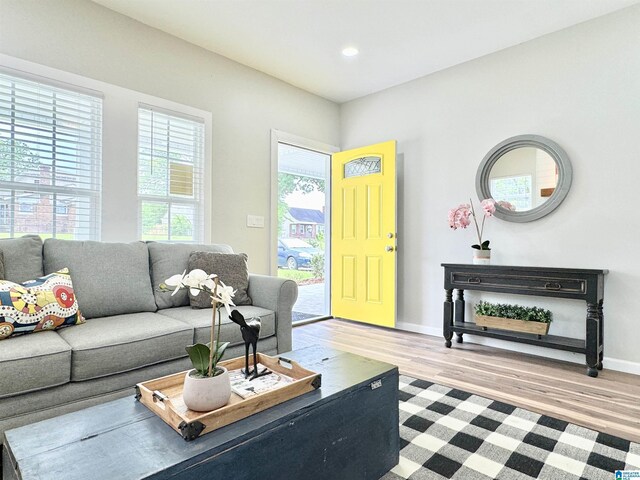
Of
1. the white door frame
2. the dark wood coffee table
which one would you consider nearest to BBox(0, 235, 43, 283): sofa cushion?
the dark wood coffee table

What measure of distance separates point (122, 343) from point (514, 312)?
2923 mm

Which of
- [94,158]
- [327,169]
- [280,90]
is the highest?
[280,90]

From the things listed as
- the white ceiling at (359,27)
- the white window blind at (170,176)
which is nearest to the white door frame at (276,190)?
the white ceiling at (359,27)

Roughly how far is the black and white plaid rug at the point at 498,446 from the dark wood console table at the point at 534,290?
3.27 feet

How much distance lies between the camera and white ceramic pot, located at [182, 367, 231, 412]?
109cm

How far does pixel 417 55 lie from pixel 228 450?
11.7ft

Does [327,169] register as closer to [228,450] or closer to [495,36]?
[495,36]

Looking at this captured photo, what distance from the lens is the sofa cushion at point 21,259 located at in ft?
6.59

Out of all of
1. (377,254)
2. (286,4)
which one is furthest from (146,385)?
(377,254)

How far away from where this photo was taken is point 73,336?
180 cm

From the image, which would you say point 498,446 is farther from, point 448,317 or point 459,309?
point 459,309

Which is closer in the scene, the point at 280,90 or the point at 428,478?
the point at 428,478

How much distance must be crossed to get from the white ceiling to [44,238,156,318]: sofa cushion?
183cm

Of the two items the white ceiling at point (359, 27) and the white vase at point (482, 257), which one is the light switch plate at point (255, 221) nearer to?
the white ceiling at point (359, 27)
